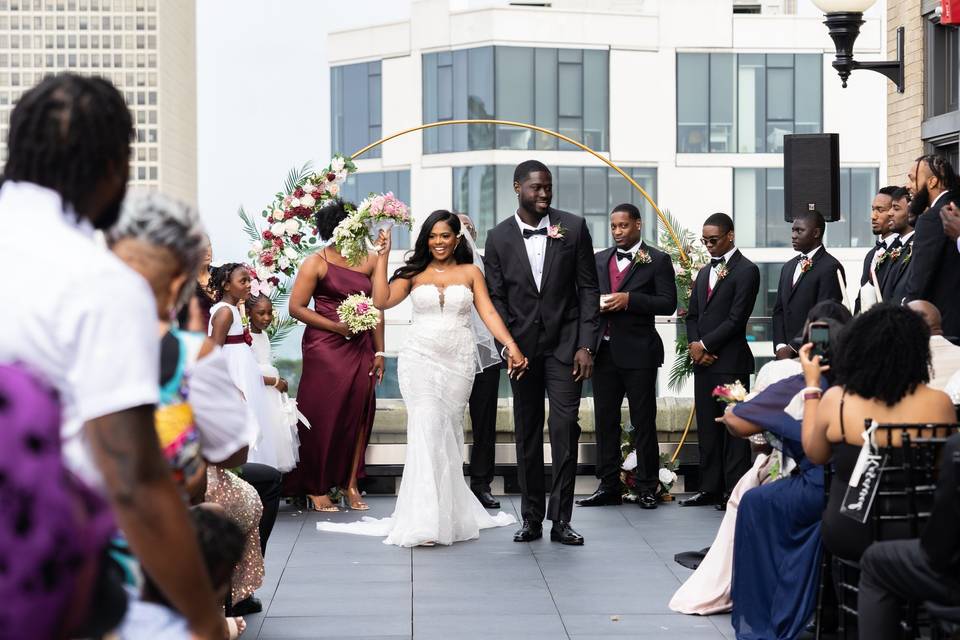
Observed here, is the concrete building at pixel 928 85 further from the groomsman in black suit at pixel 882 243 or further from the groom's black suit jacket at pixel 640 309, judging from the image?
the groom's black suit jacket at pixel 640 309

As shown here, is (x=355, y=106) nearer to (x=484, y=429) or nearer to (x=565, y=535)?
(x=484, y=429)

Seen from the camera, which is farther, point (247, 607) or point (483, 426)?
point (483, 426)

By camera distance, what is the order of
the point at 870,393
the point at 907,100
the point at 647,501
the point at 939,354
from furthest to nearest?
the point at 907,100
the point at 647,501
the point at 939,354
the point at 870,393

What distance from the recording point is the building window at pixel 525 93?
2058 inches

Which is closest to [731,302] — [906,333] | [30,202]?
[906,333]

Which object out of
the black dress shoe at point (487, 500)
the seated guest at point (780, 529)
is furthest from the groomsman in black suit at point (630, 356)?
the seated guest at point (780, 529)

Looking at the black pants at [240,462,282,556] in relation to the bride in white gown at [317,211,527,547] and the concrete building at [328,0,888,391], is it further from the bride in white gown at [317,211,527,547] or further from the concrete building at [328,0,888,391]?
the concrete building at [328,0,888,391]

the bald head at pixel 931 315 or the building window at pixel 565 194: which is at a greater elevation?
the building window at pixel 565 194

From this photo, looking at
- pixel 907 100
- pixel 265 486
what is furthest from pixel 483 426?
pixel 907 100

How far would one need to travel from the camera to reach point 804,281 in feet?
34.2

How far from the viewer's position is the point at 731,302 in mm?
10805

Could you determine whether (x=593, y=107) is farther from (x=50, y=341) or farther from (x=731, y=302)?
(x=50, y=341)

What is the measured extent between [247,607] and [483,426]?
4.15 metres

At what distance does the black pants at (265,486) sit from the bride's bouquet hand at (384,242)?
3.32 m
